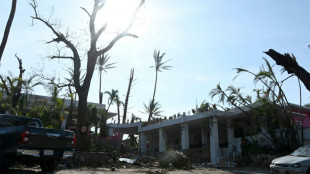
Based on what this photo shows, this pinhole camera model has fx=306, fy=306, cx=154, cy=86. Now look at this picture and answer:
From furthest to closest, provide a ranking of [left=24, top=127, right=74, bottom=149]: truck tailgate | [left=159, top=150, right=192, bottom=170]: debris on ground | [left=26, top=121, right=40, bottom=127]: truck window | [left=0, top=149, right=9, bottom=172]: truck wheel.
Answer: [left=159, top=150, right=192, bottom=170]: debris on ground, [left=26, top=121, right=40, bottom=127]: truck window, [left=24, top=127, right=74, bottom=149]: truck tailgate, [left=0, top=149, right=9, bottom=172]: truck wheel

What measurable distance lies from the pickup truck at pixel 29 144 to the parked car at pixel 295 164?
6795mm

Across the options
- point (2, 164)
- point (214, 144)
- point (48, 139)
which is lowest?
point (2, 164)

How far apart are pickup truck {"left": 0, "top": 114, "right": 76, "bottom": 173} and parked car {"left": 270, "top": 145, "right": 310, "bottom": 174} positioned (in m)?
6.80

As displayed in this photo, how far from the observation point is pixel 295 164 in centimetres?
950

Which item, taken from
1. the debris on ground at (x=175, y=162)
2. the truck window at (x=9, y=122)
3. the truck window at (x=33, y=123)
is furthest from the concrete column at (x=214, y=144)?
the truck window at (x=9, y=122)

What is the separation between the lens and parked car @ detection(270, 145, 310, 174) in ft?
30.6

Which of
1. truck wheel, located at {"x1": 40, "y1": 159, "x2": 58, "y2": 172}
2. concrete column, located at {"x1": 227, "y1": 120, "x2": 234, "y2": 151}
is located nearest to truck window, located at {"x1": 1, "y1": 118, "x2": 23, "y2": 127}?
truck wheel, located at {"x1": 40, "y1": 159, "x2": 58, "y2": 172}

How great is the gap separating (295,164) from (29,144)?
Answer: 786 cm

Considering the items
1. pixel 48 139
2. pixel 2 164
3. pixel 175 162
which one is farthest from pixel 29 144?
pixel 175 162

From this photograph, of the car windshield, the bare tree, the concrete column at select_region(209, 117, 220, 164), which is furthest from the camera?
the concrete column at select_region(209, 117, 220, 164)

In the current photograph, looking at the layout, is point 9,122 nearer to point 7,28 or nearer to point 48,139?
point 48,139

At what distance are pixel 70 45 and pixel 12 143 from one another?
8.88 m

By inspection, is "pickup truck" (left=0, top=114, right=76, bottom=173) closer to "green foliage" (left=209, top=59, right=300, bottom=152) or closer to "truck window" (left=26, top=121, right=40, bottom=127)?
"truck window" (left=26, top=121, right=40, bottom=127)

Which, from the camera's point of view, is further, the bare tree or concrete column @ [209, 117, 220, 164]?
concrete column @ [209, 117, 220, 164]
